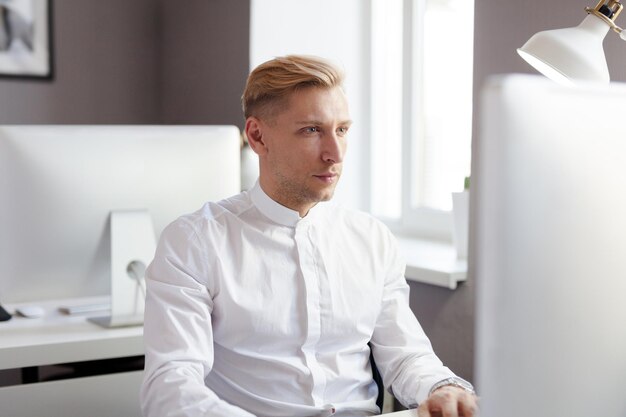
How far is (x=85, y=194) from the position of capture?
Result: 1.95 meters

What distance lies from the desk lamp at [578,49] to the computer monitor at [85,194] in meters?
0.95

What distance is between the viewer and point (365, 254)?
1.73 metres

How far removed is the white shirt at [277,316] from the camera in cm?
148

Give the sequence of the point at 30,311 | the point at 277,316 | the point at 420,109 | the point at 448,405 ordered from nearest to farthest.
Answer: the point at 448,405 < the point at 277,316 < the point at 30,311 < the point at 420,109

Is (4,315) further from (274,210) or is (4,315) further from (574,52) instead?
(574,52)

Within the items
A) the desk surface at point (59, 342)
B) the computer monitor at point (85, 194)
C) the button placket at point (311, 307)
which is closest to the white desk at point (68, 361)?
the desk surface at point (59, 342)

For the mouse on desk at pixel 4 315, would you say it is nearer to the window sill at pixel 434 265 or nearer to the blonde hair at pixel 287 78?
the blonde hair at pixel 287 78

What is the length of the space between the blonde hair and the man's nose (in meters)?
0.10

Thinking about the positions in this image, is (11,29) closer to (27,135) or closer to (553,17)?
(27,135)

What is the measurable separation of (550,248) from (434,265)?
183cm

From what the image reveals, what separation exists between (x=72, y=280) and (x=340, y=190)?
4.55 feet

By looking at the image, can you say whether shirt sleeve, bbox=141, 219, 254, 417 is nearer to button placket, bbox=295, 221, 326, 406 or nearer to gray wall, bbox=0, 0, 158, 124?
button placket, bbox=295, 221, 326, 406

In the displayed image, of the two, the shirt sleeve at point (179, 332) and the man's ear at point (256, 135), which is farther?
the man's ear at point (256, 135)

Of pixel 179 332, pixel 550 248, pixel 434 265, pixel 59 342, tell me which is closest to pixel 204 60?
pixel 434 265
